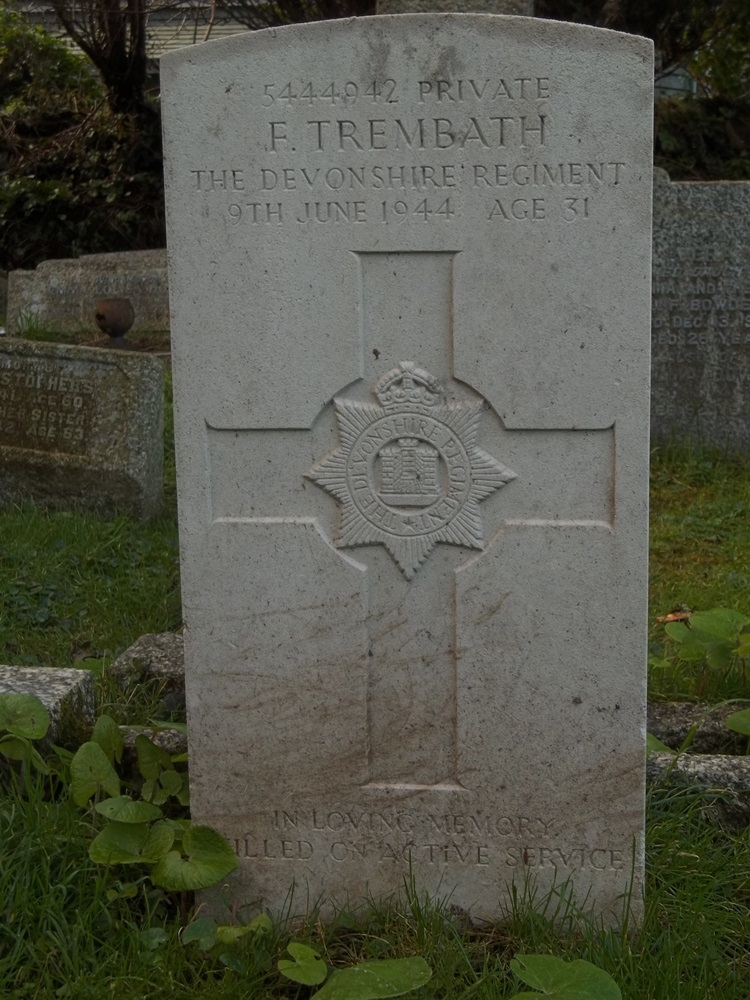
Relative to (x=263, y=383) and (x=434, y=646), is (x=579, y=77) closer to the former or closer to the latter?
(x=263, y=383)

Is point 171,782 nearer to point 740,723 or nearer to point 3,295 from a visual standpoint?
point 740,723

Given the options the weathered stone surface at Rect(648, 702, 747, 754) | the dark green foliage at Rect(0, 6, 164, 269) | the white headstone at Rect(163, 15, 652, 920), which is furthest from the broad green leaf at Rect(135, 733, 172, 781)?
the dark green foliage at Rect(0, 6, 164, 269)

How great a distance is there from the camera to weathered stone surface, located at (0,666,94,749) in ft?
9.62

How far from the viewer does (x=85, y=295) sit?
9.46 metres

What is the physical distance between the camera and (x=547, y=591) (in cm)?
250

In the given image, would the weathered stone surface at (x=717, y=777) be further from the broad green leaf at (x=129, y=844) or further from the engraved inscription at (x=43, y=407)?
the engraved inscription at (x=43, y=407)

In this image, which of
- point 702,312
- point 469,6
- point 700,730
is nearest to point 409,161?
point 700,730

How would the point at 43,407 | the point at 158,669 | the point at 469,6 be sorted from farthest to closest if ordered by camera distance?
1. the point at 43,407
2. the point at 469,6
3. the point at 158,669

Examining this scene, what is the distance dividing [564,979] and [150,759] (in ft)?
3.58


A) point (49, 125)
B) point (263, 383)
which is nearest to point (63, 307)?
point (49, 125)

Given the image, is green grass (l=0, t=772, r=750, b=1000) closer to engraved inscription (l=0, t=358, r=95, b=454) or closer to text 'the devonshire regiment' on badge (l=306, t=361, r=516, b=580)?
text 'the devonshire regiment' on badge (l=306, t=361, r=516, b=580)

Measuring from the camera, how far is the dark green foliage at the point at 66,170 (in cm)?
1264

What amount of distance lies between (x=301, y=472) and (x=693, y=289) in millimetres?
4296

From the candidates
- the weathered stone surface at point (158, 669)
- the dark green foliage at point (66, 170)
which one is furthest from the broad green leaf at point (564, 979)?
the dark green foliage at point (66, 170)
